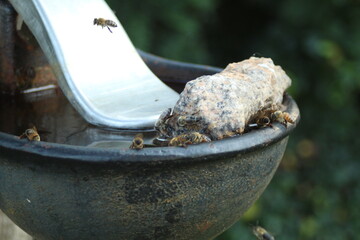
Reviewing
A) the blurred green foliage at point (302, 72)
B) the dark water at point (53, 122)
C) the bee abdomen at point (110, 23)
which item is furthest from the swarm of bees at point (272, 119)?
the blurred green foliage at point (302, 72)

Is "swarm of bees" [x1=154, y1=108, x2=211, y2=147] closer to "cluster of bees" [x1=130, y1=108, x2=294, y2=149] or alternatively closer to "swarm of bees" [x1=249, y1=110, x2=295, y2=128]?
"cluster of bees" [x1=130, y1=108, x2=294, y2=149]

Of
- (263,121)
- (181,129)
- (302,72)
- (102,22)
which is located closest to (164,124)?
(181,129)

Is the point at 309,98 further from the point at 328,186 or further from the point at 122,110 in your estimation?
the point at 122,110

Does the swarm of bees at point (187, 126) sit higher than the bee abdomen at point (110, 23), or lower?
lower

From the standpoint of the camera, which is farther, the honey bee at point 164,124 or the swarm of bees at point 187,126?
the honey bee at point 164,124

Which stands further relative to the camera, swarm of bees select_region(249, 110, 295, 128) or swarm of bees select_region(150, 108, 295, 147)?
swarm of bees select_region(249, 110, 295, 128)

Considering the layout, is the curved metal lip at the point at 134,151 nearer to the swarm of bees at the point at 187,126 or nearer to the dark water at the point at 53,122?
the swarm of bees at the point at 187,126

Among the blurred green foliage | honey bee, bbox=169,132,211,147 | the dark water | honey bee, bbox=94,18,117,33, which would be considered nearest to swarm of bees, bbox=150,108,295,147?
honey bee, bbox=169,132,211,147
